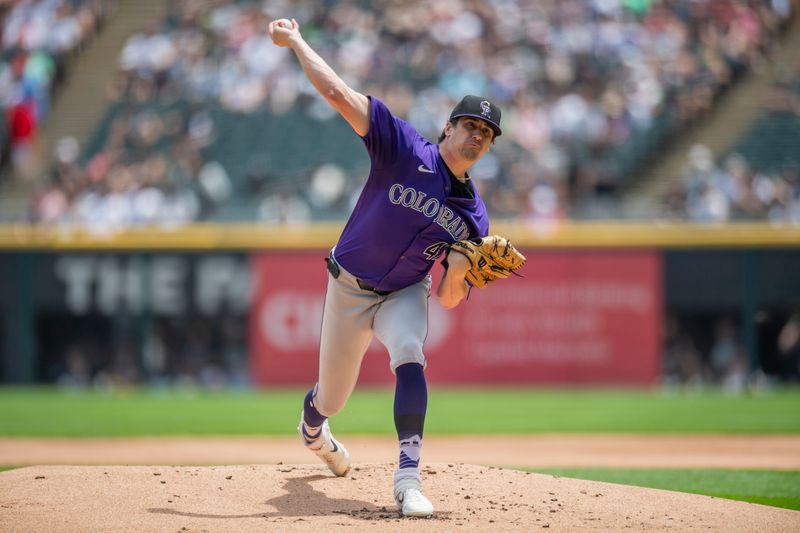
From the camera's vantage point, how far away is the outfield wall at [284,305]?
16.6m

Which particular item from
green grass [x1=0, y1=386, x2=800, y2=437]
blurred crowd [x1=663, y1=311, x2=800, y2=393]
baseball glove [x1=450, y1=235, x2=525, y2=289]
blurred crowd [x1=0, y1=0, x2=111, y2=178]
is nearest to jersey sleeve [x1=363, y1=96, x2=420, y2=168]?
baseball glove [x1=450, y1=235, x2=525, y2=289]

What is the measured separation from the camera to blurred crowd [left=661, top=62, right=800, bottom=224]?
16.2m

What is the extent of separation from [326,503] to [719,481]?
301 cm

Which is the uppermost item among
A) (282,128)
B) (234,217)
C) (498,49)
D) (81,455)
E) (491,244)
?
(498,49)

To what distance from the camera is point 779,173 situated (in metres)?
16.7

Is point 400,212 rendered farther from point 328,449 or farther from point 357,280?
point 328,449

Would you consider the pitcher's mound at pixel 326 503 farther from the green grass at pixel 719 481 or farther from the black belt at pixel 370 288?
the black belt at pixel 370 288

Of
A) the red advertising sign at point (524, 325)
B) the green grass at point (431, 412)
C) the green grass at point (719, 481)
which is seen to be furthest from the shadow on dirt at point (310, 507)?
the red advertising sign at point (524, 325)

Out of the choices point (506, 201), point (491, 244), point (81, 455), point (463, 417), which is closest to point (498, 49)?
point (506, 201)

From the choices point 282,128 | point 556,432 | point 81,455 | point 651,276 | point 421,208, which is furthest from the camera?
point 282,128

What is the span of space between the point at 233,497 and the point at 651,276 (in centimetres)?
1186

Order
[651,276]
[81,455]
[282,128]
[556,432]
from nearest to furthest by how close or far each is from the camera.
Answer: [81,455], [556,432], [651,276], [282,128]

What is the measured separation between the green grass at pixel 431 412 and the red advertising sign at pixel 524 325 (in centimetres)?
33

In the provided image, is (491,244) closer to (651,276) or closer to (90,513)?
(90,513)
